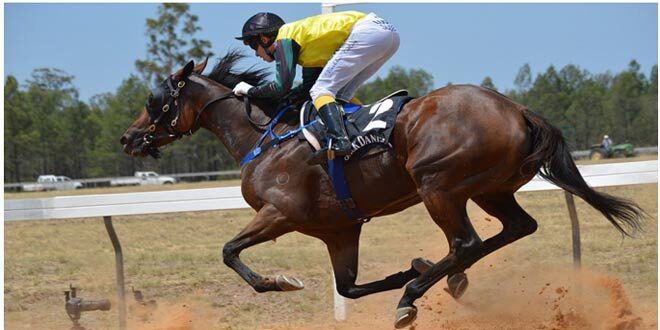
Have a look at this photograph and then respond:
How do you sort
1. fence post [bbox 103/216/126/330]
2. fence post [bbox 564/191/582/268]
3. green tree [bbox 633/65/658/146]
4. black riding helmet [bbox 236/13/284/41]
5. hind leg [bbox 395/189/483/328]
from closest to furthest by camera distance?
hind leg [bbox 395/189/483/328] < black riding helmet [bbox 236/13/284/41] < fence post [bbox 564/191/582/268] < fence post [bbox 103/216/126/330] < green tree [bbox 633/65/658/146]

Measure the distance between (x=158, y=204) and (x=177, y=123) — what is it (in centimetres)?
101

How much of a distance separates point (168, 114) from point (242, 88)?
0.61 m

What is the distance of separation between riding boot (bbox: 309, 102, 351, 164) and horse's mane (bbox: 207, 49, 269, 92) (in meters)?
1.07

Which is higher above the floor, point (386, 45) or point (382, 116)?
point (386, 45)

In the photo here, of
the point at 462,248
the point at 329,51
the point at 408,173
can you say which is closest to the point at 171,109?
the point at 329,51

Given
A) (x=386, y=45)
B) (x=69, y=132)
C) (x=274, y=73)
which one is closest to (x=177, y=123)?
(x=274, y=73)

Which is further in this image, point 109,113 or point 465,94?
point 109,113

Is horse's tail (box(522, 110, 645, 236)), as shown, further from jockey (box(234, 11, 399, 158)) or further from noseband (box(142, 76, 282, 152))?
noseband (box(142, 76, 282, 152))

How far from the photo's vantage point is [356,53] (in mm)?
6016

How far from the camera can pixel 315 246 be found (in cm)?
1138

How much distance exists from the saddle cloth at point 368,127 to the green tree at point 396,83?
31025 millimetres

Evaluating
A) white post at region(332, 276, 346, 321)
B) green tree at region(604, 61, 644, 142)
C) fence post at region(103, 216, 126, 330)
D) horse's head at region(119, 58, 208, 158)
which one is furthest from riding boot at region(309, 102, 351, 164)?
green tree at region(604, 61, 644, 142)

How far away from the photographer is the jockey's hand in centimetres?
652

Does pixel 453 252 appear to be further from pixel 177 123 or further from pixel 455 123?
pixel 177 123
